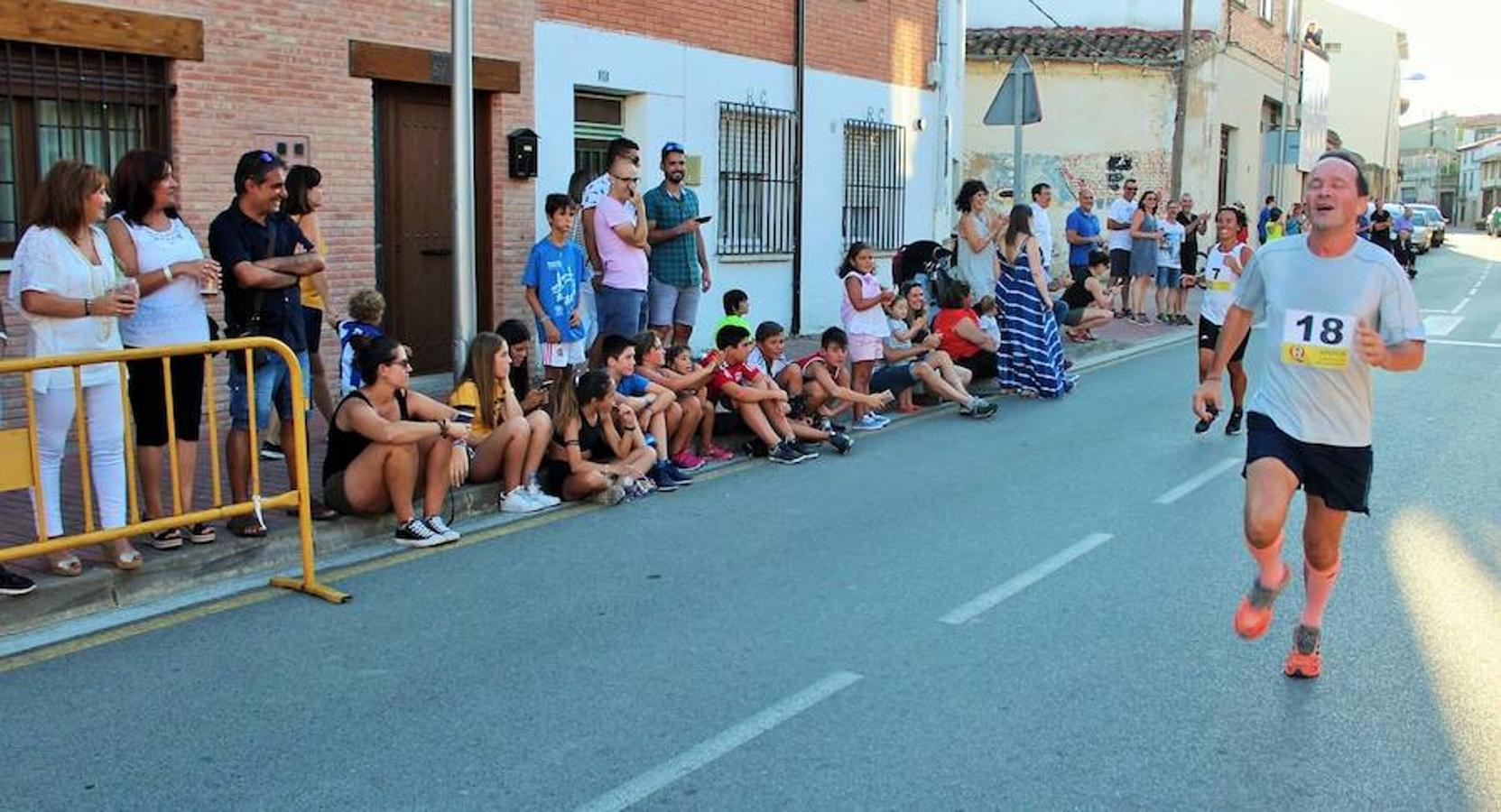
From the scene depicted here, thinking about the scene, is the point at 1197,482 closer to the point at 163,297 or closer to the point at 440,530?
the point at 440,530

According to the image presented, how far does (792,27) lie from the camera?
55.9ft

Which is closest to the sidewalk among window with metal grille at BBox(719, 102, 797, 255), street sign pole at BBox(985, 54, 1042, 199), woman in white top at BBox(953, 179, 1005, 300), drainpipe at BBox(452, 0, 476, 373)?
drainpipe at BBox(452, 0, 476, 373)

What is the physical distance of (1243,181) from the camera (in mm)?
36188

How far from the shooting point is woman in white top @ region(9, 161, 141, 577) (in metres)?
6.43

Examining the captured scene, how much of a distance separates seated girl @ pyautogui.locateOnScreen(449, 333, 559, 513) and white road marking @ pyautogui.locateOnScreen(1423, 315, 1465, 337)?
14.8m

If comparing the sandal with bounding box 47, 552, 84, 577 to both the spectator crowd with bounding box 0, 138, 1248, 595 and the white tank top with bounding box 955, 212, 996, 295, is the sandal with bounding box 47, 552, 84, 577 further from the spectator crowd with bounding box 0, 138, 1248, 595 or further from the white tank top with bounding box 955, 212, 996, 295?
the white tank top with bounding box 955, 212, 996, 295

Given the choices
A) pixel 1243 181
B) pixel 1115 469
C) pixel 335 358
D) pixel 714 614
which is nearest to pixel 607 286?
pixel 335 358

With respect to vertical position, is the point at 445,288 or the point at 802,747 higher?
the point at 445,288

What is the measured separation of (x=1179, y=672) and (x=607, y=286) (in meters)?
6.49

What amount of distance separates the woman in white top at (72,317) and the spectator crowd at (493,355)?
1cm

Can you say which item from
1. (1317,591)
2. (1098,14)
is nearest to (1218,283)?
(1317,591)

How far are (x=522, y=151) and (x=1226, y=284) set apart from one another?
5998 mm

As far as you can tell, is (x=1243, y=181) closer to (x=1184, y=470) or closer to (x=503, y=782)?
(x=1184, y=470)

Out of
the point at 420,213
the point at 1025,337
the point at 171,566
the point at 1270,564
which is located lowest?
the point at 171,566
